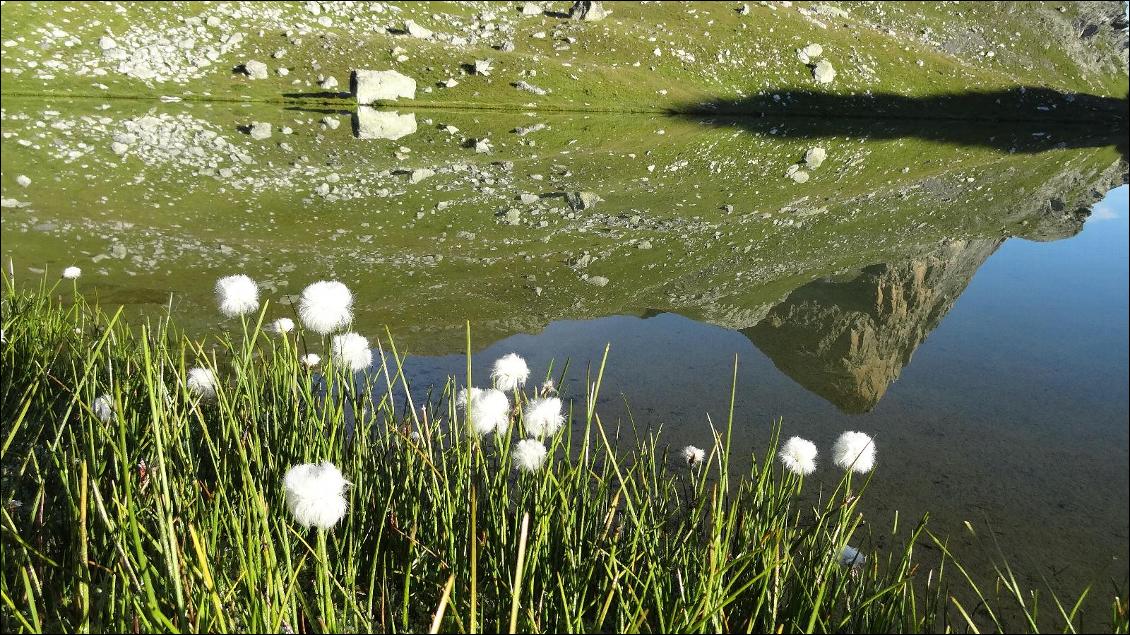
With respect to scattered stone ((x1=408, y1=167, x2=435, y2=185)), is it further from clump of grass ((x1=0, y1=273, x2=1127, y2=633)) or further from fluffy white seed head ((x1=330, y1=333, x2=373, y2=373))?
fluffy white seed head ((x1=330, y1=333, x2=373, y2=373))

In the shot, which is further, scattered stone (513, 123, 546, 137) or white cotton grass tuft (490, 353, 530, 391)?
scattered stone (513, 123, 546, 137)

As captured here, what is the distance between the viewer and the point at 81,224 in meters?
10.0

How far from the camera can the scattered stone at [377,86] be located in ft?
77.7

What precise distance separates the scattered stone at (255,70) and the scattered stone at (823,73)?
26.8 meters

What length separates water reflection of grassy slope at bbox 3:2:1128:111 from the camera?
25.1 m

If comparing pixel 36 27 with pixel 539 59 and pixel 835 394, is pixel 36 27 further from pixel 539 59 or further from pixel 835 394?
pixel 835 394

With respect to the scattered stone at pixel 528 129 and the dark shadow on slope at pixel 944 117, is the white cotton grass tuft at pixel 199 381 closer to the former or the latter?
the scattered stone at pixel 528 129

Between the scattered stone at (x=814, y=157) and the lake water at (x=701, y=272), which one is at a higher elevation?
the scattered stone at (x=814, y=157)

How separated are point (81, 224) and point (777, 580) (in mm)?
10867

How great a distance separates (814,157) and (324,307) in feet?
57.8

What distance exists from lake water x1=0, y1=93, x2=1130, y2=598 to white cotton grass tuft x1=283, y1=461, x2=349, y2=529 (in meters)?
3.18

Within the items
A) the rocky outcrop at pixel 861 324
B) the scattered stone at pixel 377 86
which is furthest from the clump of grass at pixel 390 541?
the scattered stone at pixel 377 86

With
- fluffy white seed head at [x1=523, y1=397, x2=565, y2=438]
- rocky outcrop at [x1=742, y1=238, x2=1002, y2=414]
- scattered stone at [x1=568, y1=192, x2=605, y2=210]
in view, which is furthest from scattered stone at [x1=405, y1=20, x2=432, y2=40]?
fluffy white seed head at [x1=523, y1=397, x2=565, y2=438]

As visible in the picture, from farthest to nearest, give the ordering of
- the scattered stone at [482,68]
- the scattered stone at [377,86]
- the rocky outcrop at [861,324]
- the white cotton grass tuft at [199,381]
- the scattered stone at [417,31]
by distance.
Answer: the scattered stone at [417,31] < the scattered stone at [482,68] < the scattered stone at [377,86] < the rocky outcrop at [861,324] < the white cotton grass tuft at [199,381]
